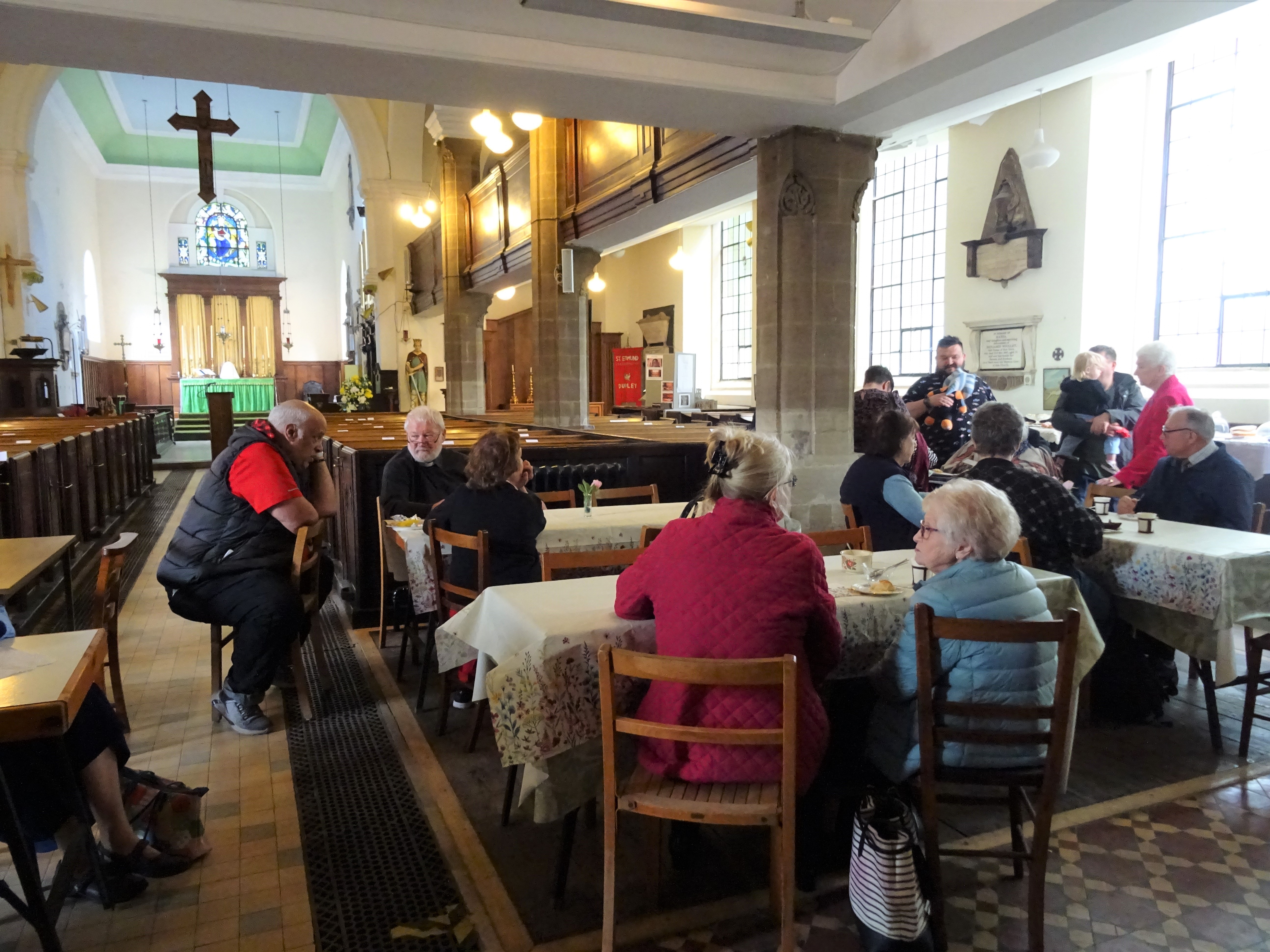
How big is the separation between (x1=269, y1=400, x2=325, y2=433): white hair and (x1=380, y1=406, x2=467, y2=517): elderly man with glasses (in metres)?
0.91

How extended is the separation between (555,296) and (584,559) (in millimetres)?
7048

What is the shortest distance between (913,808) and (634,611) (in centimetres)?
88

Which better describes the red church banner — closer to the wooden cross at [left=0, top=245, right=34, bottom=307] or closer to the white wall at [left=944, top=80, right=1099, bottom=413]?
the white wall at [left=944, top=80, right=1099, bottom=413]

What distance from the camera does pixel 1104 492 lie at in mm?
4594

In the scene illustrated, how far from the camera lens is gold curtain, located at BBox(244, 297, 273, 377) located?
24828 mm

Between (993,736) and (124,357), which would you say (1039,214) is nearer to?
(993,736)

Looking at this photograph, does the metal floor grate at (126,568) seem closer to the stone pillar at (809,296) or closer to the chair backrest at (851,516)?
the chair backrest at (851,516)

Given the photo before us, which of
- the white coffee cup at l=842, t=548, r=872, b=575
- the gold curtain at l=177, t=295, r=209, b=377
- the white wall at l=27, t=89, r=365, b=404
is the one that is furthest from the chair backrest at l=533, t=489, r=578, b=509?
the gold curtain at l=177, t=295, r=209, b=377

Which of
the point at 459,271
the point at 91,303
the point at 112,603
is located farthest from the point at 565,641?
the point at 91,303

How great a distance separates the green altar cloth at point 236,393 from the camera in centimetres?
2238

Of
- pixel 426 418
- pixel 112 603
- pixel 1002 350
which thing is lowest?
pixel 112 603

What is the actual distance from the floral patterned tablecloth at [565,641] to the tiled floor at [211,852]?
2.58 feet

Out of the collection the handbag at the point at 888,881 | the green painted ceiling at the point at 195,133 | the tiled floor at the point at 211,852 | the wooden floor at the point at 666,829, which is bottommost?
the tiled floor at the point at 211,852

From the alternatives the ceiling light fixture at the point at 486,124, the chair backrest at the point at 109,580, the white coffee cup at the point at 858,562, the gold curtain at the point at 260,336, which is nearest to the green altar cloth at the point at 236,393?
the gold curtain at the point at 260,336
